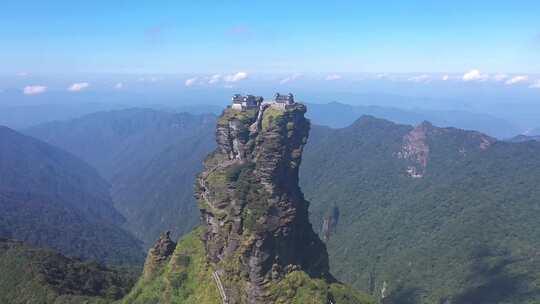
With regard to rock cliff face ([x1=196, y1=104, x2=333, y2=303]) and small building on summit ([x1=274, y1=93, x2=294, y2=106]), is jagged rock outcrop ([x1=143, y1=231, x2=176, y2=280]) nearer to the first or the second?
rock cliff face ([x1=196, y1=104, x2=333, y2=303])

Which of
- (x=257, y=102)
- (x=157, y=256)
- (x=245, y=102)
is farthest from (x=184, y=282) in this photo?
(x=257, y=102)

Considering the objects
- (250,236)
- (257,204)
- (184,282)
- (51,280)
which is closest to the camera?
(250,236)

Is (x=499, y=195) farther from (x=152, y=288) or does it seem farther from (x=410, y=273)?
(x=152, y=288)

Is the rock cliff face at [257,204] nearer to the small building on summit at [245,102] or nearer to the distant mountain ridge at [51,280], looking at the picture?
the small building on summit at [245,102]

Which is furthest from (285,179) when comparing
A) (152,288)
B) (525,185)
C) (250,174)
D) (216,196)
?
(525,185)

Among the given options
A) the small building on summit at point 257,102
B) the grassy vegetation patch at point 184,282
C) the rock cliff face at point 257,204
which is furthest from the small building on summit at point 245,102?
the grassy vegetation patch at point 184,282

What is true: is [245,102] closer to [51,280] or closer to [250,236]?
[250,236]
